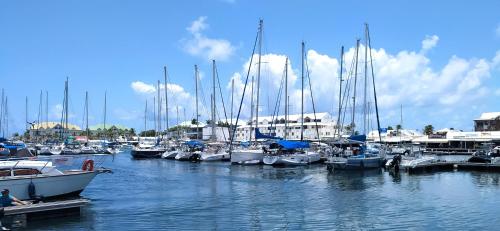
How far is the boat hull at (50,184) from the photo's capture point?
1152 inches

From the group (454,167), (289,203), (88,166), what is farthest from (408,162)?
(88,166)

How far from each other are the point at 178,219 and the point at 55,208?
668 cm

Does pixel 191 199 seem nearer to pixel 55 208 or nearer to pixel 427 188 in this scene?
pixel 55 208

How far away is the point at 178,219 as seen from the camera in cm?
2783

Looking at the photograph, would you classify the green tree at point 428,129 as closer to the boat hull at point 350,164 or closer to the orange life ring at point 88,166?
the boat hull at point 350,164

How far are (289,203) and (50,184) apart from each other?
15810 millimetres

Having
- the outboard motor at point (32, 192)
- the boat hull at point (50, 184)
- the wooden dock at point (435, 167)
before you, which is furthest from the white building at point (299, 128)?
the outboard motor at point (32, 192)

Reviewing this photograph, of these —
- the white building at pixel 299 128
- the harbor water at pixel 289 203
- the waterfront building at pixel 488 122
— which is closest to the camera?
the harbor water at pixel 289 203

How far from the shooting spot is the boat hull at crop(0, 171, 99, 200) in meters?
29.3

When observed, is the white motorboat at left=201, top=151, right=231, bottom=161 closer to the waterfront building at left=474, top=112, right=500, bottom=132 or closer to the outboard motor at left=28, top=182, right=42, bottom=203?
the outboard motor at left=28, top=182, right=42, bottom=203

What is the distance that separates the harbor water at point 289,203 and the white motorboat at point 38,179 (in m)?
2.06

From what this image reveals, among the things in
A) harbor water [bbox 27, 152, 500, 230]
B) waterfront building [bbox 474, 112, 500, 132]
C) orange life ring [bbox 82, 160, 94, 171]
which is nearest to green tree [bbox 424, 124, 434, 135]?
waterfront building [bbox 474, 112, 500, 132]

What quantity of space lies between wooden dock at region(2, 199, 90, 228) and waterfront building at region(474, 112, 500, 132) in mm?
124772

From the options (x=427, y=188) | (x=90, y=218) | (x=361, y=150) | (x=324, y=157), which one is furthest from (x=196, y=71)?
(x=90, y=218)
